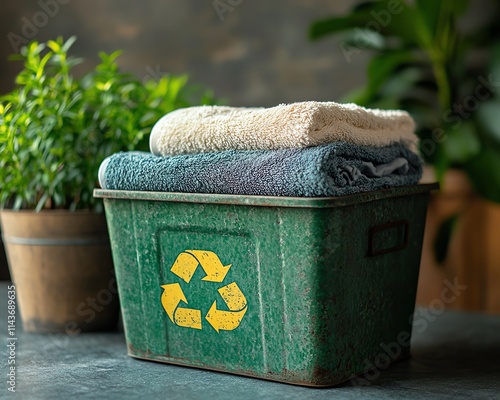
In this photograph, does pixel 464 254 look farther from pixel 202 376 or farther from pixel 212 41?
pixel 202 376

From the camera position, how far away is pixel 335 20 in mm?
1857

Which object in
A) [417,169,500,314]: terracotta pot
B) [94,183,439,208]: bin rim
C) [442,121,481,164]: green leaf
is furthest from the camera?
[417,169,500,314]: terracotta pot

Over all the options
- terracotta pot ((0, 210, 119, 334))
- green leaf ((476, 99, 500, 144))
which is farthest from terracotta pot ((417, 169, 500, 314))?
terracotta pot ((0, 210, 119, 334))

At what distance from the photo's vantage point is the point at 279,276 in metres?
0.93

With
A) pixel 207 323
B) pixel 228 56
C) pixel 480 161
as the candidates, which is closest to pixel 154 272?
pixel 207 323

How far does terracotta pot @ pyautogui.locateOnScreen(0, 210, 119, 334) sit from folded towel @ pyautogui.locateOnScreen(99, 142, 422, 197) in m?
0.19

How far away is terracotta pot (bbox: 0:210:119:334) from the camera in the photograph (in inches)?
47.9

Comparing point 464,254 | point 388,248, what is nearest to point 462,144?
point 464,254

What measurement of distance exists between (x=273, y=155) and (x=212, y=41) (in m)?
1.34

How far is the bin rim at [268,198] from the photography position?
2.89 ft

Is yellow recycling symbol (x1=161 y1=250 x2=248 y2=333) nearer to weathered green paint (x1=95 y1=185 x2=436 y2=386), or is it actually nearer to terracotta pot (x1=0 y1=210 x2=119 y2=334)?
weathered green paint (x1=95 y1=185 x2=436 y2=386)

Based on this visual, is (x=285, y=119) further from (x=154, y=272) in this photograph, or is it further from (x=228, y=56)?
(x=228, y=56)

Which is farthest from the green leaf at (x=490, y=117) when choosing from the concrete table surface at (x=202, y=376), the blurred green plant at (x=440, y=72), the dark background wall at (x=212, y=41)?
the concrete table surface at (x=202, y=376)

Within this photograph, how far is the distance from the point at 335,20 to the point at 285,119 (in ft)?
3.33
